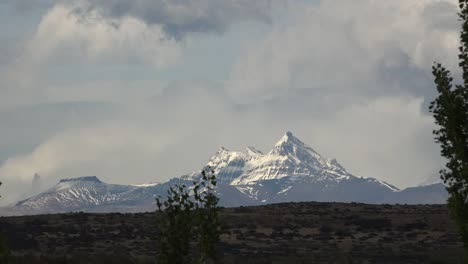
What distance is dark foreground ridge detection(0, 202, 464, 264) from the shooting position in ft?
260

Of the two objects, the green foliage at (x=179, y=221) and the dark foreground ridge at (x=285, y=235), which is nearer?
the green foliage at (x=179, y=221)

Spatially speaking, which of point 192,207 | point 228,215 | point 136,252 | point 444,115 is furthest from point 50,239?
point 444,115

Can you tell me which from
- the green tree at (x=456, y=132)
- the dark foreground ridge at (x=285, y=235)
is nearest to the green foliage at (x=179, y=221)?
the green tree at (x=456, y=132)

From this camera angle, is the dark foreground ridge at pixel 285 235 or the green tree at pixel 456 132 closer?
the green tree at pixel 456 132

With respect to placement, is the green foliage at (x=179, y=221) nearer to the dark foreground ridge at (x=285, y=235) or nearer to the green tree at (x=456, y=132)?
the green tree at (x=456, y=132)

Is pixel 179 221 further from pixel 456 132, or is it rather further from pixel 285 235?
pixel 285 235

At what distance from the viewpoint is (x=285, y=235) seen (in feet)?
317

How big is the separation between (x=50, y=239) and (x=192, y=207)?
185ft

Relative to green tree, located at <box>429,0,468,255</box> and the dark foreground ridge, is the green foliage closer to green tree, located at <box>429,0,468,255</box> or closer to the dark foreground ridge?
green tree, located at <box>429,0,468,255</box>

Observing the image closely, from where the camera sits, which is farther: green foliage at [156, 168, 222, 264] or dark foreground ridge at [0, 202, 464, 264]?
dark foreground ridge at [0, 202, 464, 264]

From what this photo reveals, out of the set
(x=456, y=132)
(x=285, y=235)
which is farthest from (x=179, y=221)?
(x=285, y=235)

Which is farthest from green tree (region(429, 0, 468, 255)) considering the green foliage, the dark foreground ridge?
the dark foreground ridge

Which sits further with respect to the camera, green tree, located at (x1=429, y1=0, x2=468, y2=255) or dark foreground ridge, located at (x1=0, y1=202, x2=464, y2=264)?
dark foreground ridge, located at (x1=0, y1=202, x2=464, y2=264)

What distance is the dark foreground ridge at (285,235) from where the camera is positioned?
260ft
